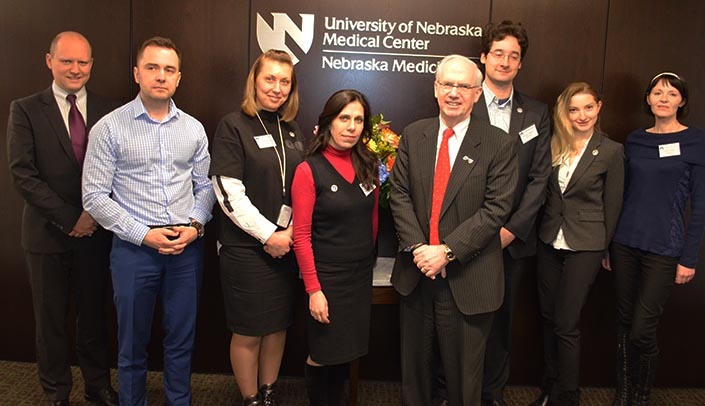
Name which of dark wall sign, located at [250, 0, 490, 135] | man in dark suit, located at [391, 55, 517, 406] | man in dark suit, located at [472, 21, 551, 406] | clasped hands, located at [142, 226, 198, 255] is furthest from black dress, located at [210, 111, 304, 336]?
man in dark suit, located at [472, 21, 551, 406]

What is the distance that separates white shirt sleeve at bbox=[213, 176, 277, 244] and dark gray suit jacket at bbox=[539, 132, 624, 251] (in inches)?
60.3

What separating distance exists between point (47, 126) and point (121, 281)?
2.87ft

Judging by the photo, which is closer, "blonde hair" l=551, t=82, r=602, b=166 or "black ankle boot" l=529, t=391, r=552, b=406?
"blonde hair" l=551, t=82, r=602, b=166

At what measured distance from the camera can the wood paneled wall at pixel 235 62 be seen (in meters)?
3.29

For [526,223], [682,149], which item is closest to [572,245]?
[526,223]

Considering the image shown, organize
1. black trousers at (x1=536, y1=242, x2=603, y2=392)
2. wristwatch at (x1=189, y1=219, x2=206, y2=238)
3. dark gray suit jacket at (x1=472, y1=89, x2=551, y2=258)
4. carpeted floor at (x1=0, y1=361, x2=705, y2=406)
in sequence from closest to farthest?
1. wristwatch at (x1=189, y1=219, x2=206, y2=238)
2. dark gray suit jacket at (x1=472, y1=89, x2=551, y2=258)
3. black trousers at (x1=536, y1=242, x2=603, y2=392)
4. carpeted floor at (x1=0, y1=361, x2=705, y2=406)

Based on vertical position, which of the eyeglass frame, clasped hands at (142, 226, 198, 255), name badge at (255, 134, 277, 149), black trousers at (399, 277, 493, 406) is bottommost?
black trousers at (399, 277, 493, 406)

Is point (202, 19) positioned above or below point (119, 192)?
above

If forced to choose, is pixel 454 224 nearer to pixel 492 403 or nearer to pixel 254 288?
pixel 254 288

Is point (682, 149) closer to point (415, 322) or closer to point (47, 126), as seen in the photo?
point (415, 322)

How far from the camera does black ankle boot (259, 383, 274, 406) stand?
282 centimetres

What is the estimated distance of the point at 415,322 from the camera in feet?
8.14

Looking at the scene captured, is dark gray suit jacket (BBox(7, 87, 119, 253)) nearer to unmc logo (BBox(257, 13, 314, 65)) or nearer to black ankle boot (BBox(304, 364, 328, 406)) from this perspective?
unmc logo (BBox(257, 13, 314, 65))

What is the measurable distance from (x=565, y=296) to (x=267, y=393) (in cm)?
162
